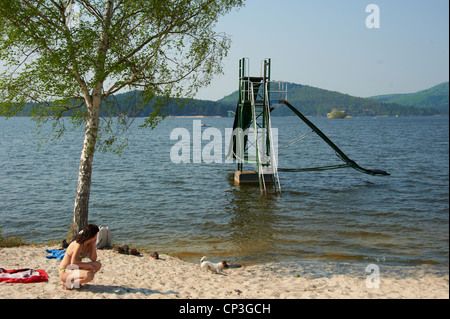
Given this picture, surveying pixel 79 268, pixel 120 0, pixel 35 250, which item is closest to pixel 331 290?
pixel 79 268

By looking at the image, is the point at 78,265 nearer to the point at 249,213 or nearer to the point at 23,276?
the point at 23,276

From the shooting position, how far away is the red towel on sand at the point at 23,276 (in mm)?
8969

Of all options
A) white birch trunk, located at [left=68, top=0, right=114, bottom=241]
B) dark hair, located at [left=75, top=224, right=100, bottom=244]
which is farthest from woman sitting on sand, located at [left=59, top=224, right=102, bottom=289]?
white birch trunk, located at [left=68, top=0, right=114, bottom=241]

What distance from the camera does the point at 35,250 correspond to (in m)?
12.7

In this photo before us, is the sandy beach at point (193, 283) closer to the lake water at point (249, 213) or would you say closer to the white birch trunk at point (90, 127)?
the lake water at point (249, 213)

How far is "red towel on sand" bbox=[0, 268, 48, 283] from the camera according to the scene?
897 centimetres

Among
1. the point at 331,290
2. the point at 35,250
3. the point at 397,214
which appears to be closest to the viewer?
the point at 331,290

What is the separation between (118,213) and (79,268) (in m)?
12.1

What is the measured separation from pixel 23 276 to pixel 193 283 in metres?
3.91

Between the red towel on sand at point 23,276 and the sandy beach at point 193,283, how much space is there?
0.16m

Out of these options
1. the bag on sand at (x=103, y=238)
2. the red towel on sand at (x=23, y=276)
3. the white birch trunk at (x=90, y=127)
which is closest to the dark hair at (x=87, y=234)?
the red towel on sand at (x=23, y=276)

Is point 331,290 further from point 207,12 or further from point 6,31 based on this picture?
point 6,31

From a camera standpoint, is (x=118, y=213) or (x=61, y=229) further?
(x=118, y=213)

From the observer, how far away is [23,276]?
29.9ft
